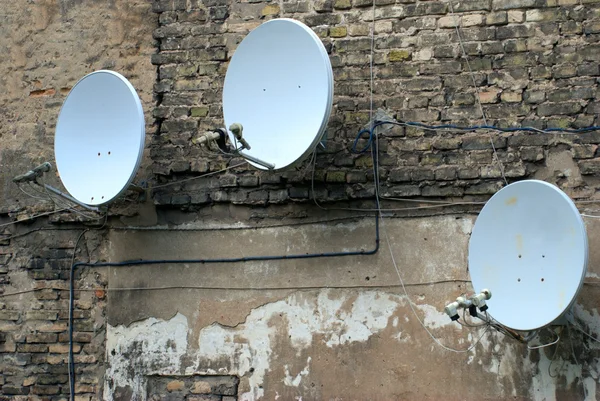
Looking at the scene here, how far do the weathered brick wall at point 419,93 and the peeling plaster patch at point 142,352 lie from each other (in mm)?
772

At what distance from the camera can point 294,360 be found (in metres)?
4.31

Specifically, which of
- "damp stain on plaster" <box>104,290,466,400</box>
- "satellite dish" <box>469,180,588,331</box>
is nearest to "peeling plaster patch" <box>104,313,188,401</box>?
"damp stain on plaster" <box>104,290,466,400</box>

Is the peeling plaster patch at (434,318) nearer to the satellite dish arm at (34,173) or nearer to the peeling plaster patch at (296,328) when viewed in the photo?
the peeling plaster patch at (296,328)

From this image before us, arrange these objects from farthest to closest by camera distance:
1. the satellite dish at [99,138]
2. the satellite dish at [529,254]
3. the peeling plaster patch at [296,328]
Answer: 1. the satellite dish at [99,138]
2. the peeling plaster patch at [296,328]
3. the satellite dish at [529,254]

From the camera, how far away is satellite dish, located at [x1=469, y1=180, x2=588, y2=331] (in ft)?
11.6

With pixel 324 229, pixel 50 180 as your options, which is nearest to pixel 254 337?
pixel 324 229

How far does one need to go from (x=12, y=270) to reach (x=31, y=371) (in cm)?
67

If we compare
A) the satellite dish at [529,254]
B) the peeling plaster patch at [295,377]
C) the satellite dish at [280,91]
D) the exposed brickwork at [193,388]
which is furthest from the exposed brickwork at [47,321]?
the satellite dish at [529,254]

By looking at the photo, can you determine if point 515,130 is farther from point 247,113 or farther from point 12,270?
point 12,270

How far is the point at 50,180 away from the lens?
503 centimetres

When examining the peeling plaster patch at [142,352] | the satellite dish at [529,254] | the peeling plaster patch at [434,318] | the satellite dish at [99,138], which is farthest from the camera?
the peeling plaster patch at [142,352]

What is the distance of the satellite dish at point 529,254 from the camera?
3541 mm

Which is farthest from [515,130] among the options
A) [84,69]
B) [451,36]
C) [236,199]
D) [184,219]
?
[84,69]

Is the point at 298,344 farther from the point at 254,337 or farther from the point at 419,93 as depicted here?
the point at 419,93
